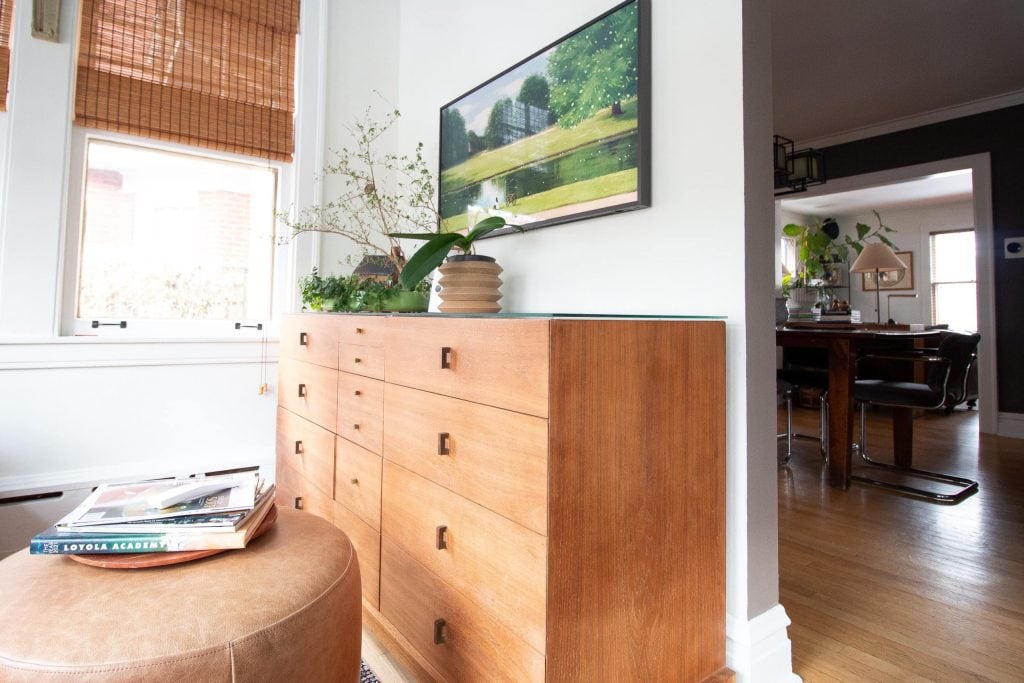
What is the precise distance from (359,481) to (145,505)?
0.63 meters

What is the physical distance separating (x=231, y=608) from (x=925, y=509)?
9.95 ft

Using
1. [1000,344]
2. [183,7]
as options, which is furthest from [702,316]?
[1000,344]

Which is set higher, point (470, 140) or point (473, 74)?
point (473, 74)

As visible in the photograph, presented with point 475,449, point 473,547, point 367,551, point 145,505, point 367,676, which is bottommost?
point 367,676

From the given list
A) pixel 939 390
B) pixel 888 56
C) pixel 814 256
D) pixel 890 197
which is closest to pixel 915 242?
pixel 890 197

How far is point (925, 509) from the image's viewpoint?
2.59 m

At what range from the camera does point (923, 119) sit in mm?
4605

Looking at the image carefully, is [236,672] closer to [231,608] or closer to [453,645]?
[231,608]

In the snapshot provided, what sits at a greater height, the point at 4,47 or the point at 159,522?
the point at 4,47

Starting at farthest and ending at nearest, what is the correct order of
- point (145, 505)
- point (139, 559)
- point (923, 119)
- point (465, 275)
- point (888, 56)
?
point (923, 119), point (888, 56), point (465, 275), point (145, 505), point (139, 559)

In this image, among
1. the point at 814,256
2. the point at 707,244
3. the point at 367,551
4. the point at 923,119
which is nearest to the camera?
the point at 707,244

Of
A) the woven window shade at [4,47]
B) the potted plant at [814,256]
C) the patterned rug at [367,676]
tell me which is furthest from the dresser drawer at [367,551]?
the potted plant at [814,256]

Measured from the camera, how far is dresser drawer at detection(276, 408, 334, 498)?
182 cm

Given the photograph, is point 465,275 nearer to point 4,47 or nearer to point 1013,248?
point 4,47
